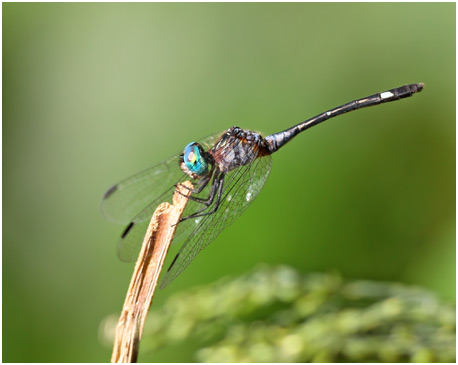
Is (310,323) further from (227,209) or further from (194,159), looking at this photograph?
(194,159)

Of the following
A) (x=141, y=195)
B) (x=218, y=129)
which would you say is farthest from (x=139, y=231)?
(x=218, y=129)

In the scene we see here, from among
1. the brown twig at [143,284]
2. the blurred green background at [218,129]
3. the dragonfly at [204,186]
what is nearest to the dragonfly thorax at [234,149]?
the dragonfly at [204,186]

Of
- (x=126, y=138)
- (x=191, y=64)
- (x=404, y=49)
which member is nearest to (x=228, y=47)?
(x=191, y=64)

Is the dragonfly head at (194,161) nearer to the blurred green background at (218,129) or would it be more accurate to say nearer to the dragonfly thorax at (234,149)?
the dragonfly thorax at (234,149)

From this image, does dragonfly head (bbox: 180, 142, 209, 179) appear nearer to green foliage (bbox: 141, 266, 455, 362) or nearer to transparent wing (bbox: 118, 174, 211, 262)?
transparent wing (bbox: 118, 174, 211, 262)

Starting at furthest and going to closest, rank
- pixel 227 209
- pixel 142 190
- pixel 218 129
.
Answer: pixel 218 129 → pixel 142 190 → pixel 227 209

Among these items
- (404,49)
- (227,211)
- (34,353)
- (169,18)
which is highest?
(169,18)

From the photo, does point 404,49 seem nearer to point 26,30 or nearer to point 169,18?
Result: point 169,18
